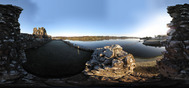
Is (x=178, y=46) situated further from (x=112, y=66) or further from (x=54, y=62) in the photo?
(x=54, y=62)

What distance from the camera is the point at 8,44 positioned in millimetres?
3104

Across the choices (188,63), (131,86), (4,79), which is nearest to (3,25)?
(4,79)

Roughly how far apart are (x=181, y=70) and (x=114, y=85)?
8.51ft

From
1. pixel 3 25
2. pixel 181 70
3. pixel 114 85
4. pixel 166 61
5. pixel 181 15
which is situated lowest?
pixel 114 85

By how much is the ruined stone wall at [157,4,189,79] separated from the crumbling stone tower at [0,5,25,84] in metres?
6.64

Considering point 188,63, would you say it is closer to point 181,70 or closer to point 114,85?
point 181,70

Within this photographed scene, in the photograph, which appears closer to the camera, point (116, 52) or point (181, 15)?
point (181, 15)

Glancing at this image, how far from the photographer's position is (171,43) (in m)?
2.91

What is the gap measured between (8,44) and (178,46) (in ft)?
24.2

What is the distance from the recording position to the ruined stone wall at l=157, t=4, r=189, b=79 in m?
2.61

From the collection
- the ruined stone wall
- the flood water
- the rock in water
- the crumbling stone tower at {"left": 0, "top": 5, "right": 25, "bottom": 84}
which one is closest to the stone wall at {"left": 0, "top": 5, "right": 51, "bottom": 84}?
the crumbling stone tower at {"left": 0, "top": 5, "right": 25, "bottom": 84}

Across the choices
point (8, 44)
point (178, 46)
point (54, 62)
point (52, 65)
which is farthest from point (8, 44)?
point (178, 46)

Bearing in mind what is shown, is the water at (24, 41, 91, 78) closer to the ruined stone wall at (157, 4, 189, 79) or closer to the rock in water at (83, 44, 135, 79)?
the rock in water at (83, 44, 135, 79)

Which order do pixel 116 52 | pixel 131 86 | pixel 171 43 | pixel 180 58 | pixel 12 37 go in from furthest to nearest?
1. pixel 116 52
2. pixel 12 37
3. pixel 171 43
4. pixel 180 58
5. pixel 131 86
